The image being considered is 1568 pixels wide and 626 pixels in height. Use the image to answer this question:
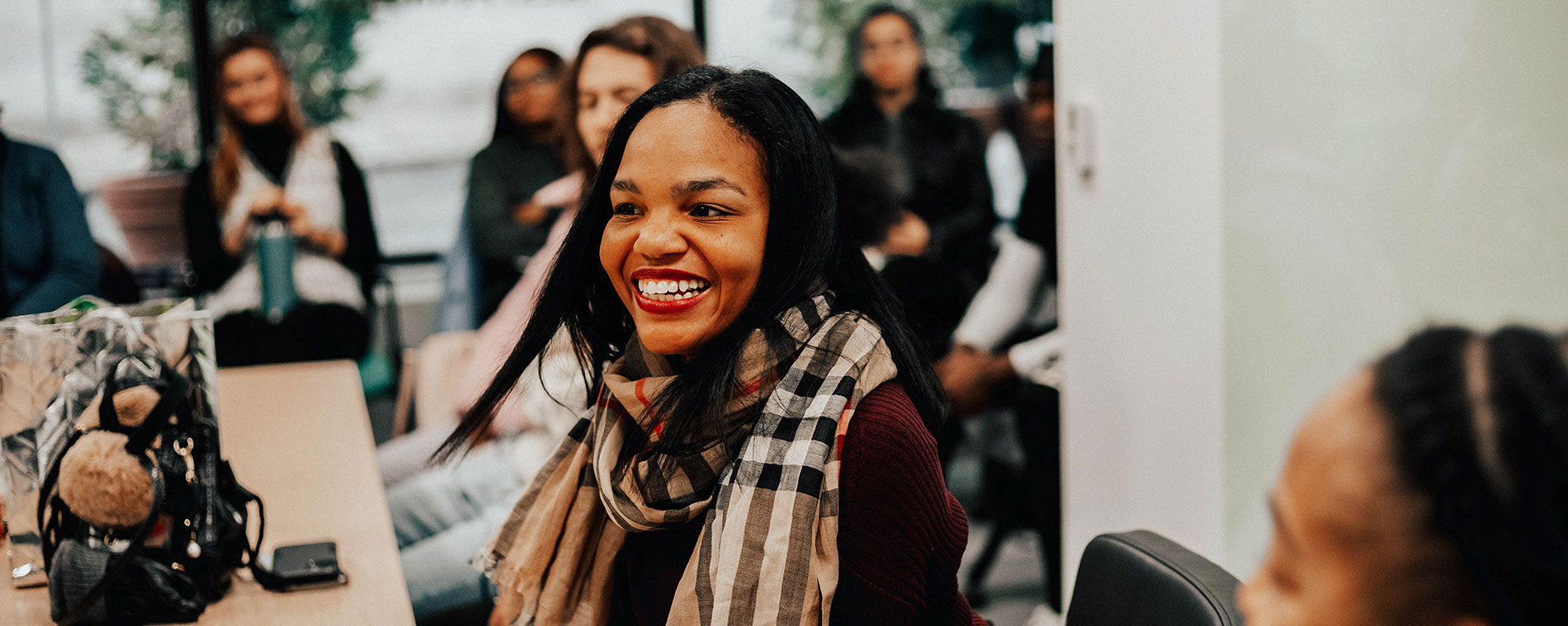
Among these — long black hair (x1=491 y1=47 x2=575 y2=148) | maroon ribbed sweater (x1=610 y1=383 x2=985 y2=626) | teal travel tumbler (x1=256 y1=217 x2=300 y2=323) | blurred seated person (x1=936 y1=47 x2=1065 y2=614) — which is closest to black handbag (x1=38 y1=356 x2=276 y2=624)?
maroon ribbed sweater (x1=610 y1=383 x2=985 y2=626)

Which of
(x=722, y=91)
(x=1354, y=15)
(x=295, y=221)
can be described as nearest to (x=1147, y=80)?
(x=1354, y=15)

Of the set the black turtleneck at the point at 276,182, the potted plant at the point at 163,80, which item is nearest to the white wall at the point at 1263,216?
the black turtleneck at the point at 276,182

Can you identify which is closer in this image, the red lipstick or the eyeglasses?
the red lipstick

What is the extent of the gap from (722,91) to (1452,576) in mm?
873

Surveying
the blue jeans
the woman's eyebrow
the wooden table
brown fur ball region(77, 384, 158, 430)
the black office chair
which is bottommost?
the blue jeans

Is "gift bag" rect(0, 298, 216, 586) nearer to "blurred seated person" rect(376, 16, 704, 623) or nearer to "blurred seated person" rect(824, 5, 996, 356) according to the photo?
"blurred seated person" rect(376, 16, 704, 623)

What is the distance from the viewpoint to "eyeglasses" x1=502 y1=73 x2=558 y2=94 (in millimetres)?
3885

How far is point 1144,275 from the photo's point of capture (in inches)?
92.3

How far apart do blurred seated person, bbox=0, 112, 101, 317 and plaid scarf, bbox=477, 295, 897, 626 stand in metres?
2.00

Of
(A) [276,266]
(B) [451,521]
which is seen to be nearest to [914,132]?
(A) [276,266]

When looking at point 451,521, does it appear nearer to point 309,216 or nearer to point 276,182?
point 309,216

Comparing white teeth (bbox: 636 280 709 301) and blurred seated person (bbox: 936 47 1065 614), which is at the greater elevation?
white teeth (bbox: 636 280 709 301)

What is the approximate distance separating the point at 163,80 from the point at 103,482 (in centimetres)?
393

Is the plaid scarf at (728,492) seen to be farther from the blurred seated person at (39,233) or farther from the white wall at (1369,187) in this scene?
the blurred seated person at (39,233)
